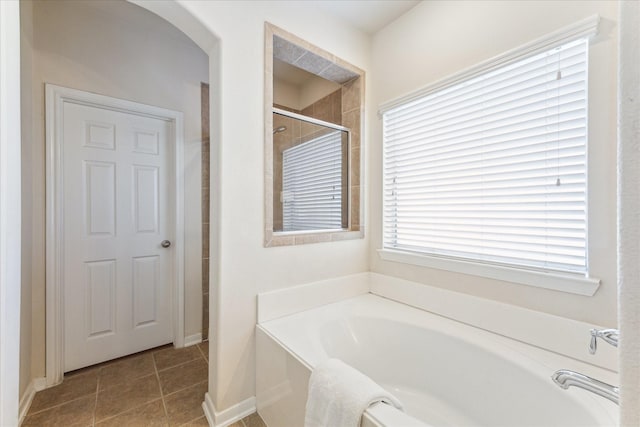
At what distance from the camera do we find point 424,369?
1.50 metres

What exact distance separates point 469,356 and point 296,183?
5.09 ft

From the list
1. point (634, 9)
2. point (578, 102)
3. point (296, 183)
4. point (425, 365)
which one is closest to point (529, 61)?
point (578, 102)

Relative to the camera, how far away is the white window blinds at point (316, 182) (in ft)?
6.59

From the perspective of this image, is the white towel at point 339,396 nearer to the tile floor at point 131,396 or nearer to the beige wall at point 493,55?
the tile floor at point 131,396

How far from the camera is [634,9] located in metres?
0.32

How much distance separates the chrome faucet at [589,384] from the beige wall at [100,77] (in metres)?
2.41

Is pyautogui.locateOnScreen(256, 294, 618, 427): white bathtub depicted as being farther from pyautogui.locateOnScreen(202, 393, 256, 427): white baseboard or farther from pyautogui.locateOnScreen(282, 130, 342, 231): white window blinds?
pyautogui.locateOnScreen(282, 130, 342, 231): white window blinds

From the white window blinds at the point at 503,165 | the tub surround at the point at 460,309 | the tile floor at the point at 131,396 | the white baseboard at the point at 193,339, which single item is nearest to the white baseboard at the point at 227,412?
the tile floor at the point at 131,396

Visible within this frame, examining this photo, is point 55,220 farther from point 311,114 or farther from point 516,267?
point 516,267

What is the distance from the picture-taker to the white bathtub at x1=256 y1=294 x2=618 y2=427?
41.6 inches

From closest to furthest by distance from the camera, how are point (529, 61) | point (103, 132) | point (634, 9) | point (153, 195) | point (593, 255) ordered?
point (634, 9) < point (593, 255) < point (529, 61) < point (103, 132) < point (153, 195)

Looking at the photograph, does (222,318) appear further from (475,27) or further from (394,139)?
(475,27)

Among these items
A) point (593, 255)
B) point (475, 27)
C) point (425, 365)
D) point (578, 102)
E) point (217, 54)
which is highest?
point (475, 27)

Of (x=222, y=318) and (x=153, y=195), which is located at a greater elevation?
(x=153, y=195)
